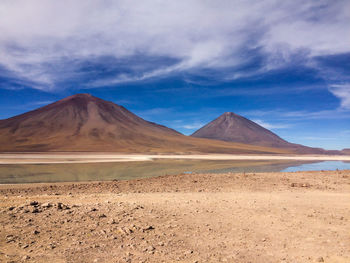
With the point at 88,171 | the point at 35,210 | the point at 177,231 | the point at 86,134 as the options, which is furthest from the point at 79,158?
the point at 86,134

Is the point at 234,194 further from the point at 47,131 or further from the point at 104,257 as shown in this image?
the point at 47,131

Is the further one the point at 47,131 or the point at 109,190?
the point at 47,131

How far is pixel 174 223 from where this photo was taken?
7.07 m

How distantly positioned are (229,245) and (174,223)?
1.73 m

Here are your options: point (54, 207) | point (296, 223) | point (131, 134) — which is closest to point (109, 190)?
point (54, 207)

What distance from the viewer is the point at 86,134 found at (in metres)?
147

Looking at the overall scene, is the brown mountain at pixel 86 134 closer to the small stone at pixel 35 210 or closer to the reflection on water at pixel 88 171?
the reflection on water at pixel 88 171

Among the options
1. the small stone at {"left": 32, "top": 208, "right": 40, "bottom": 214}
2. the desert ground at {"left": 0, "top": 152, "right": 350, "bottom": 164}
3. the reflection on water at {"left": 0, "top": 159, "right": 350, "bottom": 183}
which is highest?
the desert ground at {"left": 0, "top": 152, "right": 350, "bottom": 164}

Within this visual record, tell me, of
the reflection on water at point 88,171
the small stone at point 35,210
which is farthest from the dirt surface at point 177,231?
the reflection on water at point 88,171

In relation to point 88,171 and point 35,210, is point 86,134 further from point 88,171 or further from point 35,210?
point 35,210

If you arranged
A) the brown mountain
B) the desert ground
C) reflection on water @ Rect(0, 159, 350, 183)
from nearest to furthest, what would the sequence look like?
reflection on water @ Rect(0, 159, 350, 183) < the desert ground < the brown mountain

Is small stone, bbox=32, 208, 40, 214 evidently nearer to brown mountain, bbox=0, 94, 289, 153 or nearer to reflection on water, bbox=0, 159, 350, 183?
reflection on water, bbox=0, 159, 350, 183

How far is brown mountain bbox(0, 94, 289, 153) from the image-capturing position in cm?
12325

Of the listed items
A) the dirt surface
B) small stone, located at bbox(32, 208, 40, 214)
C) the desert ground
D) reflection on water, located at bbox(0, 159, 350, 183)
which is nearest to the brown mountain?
the desert ground
